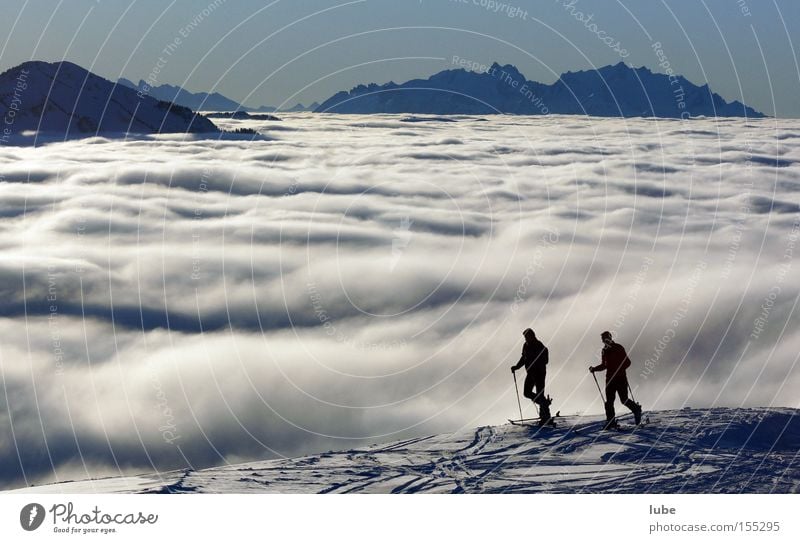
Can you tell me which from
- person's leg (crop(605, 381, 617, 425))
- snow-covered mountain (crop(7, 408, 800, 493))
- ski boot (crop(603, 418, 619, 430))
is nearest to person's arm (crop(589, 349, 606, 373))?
person's leg (crop(605, 381, 617, 425))

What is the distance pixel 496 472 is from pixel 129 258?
11787cm

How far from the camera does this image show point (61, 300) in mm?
100875

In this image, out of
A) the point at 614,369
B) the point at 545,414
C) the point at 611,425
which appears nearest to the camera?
the point at 614,369

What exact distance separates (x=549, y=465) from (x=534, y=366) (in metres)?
3.08

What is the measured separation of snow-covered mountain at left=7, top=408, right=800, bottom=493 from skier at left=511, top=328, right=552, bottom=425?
37.6 inches

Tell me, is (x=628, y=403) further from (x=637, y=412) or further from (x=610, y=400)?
(x=637, y=412)

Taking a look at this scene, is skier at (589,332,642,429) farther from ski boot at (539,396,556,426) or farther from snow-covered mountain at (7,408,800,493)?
ski boot at (539,396,556,426)

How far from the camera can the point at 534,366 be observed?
2556 cm

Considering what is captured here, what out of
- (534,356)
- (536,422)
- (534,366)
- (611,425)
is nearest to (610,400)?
(611,425)

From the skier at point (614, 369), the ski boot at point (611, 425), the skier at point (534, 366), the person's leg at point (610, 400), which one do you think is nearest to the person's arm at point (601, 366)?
the skier at point (614, 369)

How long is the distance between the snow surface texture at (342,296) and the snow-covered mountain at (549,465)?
6.45 ft

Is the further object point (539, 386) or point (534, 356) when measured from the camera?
point (539, 386)

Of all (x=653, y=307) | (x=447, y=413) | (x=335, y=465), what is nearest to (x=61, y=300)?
(x=653, y=307)

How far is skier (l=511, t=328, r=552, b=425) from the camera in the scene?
83.4 ft
